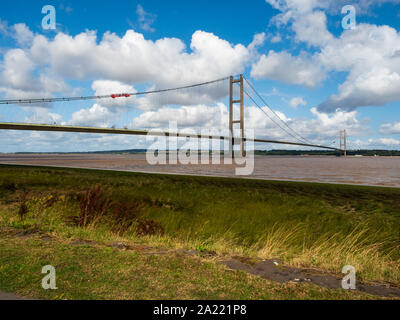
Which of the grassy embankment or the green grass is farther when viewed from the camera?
the grassy embankment

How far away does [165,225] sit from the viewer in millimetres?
8281

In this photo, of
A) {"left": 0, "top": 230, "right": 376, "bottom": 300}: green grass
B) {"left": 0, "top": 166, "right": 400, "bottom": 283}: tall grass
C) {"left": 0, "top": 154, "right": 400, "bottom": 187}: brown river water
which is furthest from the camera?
{"left": 0, "top": 154, "right": 400, "bottom": 187}: brown river water

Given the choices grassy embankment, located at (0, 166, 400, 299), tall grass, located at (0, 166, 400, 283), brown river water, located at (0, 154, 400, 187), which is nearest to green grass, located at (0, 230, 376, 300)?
grassy embankment, located at (0, 166, 400, 299)

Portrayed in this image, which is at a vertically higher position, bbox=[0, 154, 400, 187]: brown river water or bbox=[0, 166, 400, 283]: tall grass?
bbox=[0, 154, 400, 187]: brown river water

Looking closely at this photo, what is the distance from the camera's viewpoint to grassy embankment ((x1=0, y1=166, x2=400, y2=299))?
→ 350 cm

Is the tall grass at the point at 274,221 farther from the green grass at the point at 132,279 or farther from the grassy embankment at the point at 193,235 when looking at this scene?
the green grass at the point at 132,279

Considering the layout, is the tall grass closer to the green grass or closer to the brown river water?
the green grass

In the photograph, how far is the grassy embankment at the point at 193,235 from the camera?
3.50 meters

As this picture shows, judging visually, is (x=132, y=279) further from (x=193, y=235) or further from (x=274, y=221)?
(x=274, y=221)

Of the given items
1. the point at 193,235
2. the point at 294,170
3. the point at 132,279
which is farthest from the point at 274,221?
the point at 294,170

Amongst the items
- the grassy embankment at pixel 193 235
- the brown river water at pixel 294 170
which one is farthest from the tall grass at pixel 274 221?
the brown river water at pixel 294 170

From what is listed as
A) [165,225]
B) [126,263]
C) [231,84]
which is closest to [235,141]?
[231,84]
